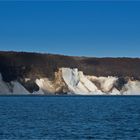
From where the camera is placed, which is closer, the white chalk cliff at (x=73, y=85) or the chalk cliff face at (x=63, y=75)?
the white chalk cliff at (x=73, y=85)

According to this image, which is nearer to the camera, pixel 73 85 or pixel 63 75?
pixel 73 85

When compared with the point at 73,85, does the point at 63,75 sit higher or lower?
higher

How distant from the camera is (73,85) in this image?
134m

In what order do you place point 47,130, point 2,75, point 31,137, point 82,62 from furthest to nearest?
1. point 82,62
2. point 2,75
3. point 47,130
4. point 31,137

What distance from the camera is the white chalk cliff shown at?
434ft

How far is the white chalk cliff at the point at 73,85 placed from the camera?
434 ft

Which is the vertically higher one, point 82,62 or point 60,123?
point 82,62

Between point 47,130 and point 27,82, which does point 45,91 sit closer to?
point 27,82

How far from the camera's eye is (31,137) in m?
34.2

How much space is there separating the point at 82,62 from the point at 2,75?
109 feet

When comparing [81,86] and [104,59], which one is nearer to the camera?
[81,86]

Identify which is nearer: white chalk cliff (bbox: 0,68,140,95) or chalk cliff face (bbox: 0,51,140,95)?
white chalk cliff (bbox: 0,68,140,95)

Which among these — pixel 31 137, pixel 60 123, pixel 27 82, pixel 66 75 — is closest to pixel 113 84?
pixel 66 75

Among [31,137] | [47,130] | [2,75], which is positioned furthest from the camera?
[2,75]
